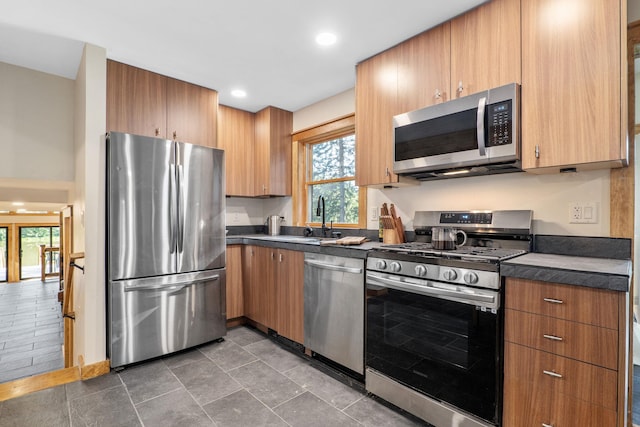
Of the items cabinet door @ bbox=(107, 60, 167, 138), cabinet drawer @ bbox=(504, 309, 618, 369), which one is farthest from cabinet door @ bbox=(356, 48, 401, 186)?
cabinet door @ bbox=(107, 60, 167, 138)

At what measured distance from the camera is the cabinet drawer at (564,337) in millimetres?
1238

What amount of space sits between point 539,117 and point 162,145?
267 centimetres

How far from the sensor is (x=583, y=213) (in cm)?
180

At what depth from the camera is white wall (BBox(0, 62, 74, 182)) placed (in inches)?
110

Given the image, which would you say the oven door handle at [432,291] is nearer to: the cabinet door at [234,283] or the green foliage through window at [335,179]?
the green foliage through window at [335,179]

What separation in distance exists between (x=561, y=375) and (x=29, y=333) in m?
5.76

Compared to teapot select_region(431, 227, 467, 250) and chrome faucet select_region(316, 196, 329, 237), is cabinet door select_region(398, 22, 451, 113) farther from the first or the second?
chrome faucet select_region(316, 196, 329, 237)

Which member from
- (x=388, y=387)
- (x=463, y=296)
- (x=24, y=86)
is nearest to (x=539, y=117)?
(x=463, y=296)

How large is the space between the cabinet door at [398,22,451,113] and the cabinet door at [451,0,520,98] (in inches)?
2.2

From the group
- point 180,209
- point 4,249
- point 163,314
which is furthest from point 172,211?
point 4,249

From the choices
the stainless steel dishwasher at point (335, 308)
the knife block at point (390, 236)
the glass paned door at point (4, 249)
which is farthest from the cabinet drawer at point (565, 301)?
the glass paned door at point (4, 249)

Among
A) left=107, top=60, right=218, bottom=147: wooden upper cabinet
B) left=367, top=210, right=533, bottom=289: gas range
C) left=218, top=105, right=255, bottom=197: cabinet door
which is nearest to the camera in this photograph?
left=367, top=210, right=533, bottom=289: gas range

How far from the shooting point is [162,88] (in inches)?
115

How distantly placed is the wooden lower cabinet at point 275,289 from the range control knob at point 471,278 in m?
1.40
